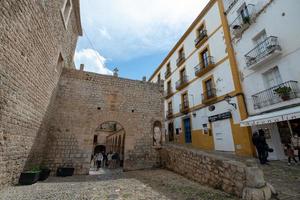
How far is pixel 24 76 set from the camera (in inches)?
168

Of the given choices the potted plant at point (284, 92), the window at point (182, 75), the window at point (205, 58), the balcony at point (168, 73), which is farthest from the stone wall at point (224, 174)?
the balcony at point (168, 73)

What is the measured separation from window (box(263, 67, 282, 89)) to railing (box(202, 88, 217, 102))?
294 centimetres

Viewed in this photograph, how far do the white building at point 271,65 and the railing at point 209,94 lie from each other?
184 cm

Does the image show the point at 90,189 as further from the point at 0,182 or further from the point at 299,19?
the point at 299,19

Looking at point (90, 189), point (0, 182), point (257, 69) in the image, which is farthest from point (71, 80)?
point (257, 69)

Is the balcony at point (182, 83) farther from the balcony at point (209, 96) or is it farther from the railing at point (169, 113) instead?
the railing at point (169, 113)

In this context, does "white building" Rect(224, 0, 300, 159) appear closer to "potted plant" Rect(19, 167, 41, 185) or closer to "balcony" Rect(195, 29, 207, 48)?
"balcony" Rect(195, 29, 207, 48)

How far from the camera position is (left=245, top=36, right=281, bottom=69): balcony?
661 cm

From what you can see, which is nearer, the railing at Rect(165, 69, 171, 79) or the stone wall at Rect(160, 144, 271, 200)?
the stone wall at Rect(160, 144, 271, 200)

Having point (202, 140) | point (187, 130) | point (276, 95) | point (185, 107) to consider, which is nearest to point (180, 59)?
point (185, 107)

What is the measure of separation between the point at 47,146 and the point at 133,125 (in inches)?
165

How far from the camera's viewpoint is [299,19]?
19.9 feet

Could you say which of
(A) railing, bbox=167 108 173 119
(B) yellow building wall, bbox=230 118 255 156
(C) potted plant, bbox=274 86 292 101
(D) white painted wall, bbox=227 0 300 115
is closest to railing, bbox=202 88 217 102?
(D) white painted wall, bbox=227 0 300 115

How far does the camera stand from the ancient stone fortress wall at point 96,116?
270 inches
